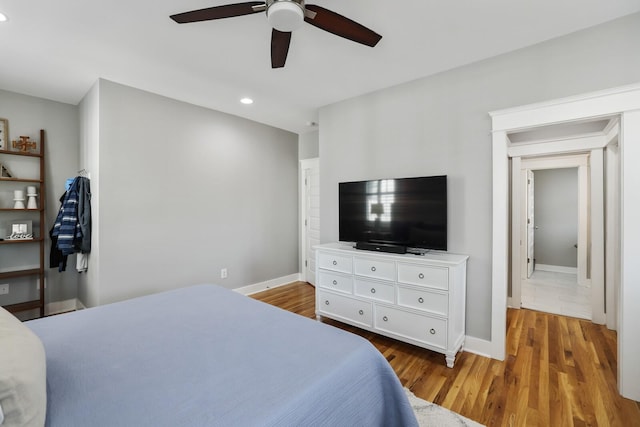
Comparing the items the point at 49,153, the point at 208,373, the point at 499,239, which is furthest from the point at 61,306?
the point at 499,239

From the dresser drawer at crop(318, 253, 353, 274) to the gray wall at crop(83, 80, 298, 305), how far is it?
1572mm

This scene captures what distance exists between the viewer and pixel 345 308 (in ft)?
9.84

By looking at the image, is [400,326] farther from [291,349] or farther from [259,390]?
[259,390]

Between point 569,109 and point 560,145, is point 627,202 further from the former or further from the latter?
point 560,145

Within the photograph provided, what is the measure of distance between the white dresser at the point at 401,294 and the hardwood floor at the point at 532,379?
0.17 metres

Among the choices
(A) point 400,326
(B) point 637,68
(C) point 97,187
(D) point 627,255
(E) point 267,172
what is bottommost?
(A) point 400,326

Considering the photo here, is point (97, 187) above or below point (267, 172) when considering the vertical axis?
below

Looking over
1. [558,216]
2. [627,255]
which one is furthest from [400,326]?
[558,216]

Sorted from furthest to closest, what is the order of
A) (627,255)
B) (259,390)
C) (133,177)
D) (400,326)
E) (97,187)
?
(133,177) < (97,187) < (400,326) < (627,255) < (259,390)

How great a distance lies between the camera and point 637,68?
6.41 feet

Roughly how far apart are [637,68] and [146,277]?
15.0 feet

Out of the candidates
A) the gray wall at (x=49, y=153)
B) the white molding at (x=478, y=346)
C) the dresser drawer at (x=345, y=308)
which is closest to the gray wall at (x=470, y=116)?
the white molding at (x=478, y=346)

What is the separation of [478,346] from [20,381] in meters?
2.91

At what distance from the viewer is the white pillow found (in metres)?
0.70
